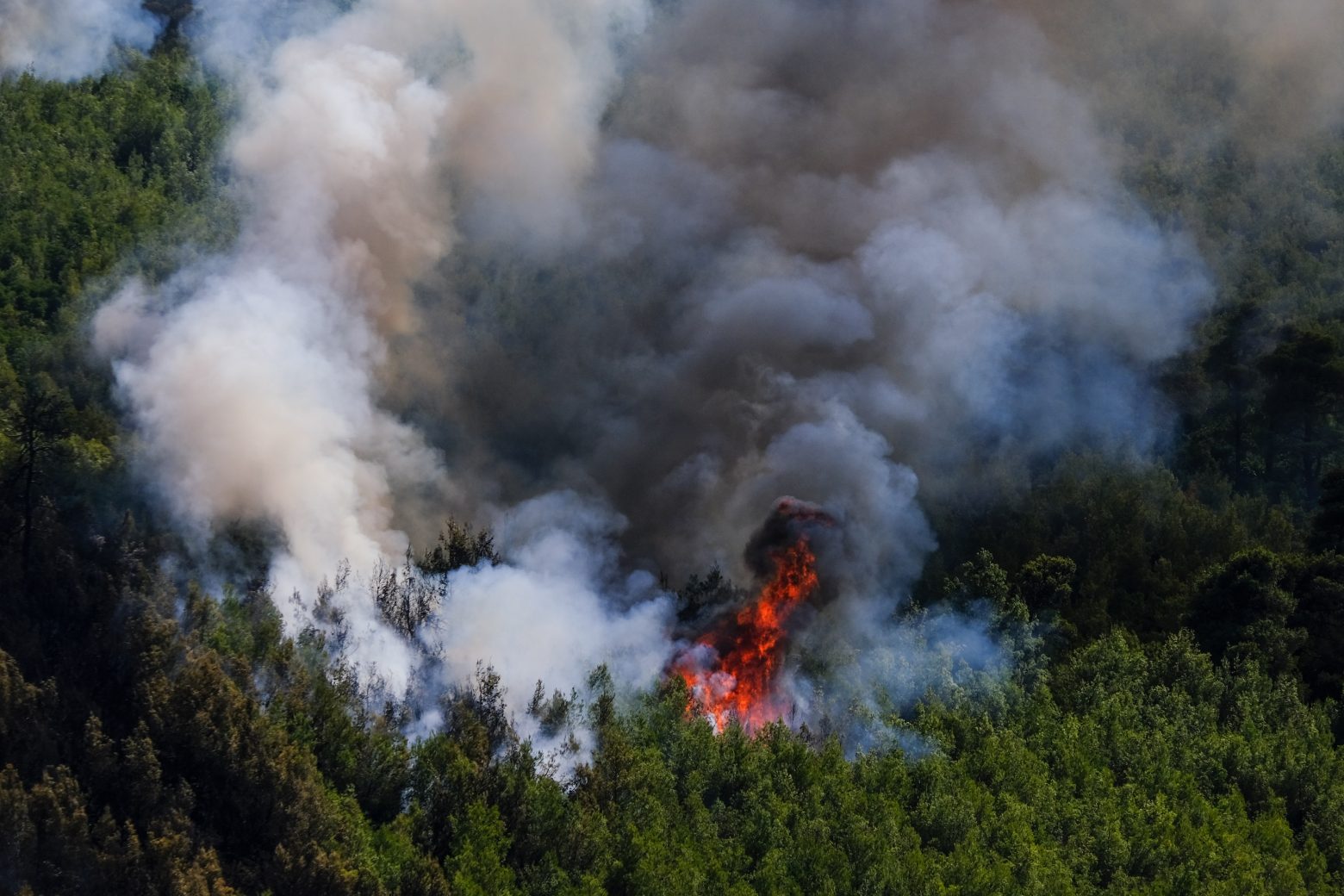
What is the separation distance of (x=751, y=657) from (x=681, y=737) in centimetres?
728

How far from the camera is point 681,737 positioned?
55312mm

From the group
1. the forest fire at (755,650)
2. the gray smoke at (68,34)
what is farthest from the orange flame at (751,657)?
the gray smoke at (68,34)

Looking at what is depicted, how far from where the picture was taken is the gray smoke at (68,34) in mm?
108312

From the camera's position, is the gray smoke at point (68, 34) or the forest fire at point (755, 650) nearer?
the forest fire at point (755, 650)

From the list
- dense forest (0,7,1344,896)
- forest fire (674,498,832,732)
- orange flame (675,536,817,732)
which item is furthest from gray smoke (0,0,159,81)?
orange flame (675,536,817,732)

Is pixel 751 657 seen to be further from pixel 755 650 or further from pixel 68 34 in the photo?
pixel 68 34

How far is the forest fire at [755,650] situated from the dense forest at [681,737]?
1.30 metres

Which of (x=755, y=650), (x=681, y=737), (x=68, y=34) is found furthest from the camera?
(x=68, y=34)

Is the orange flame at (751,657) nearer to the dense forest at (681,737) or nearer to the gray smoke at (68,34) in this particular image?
the dense forest at (681,737)

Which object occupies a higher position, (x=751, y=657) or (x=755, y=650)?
(x=755, y=650)

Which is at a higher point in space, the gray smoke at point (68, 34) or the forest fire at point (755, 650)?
the gray smoke at point (68, 34)

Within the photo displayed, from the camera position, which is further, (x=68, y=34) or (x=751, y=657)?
(x=68, y=34)

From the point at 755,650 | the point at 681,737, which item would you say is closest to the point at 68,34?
the point at 755,650

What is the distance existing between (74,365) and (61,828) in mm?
32299
